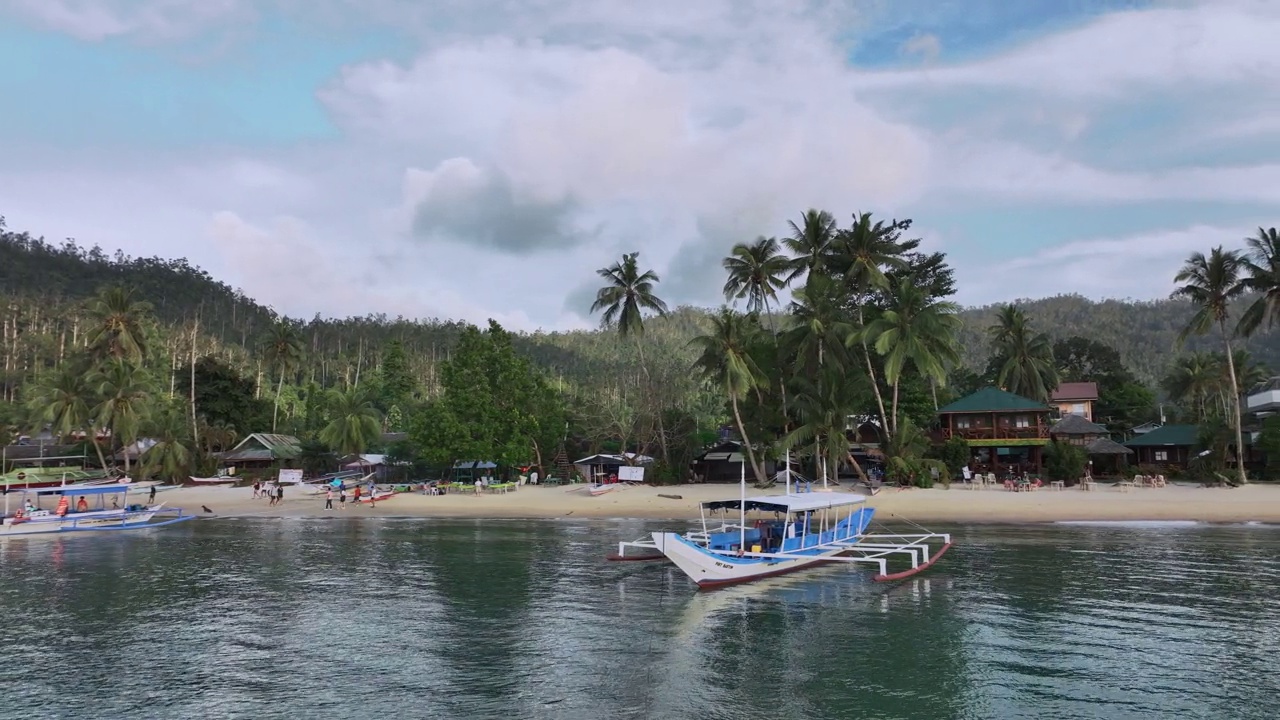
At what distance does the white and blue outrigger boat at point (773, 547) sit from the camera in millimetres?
23188

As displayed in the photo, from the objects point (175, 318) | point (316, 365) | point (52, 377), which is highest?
point (175, 318)

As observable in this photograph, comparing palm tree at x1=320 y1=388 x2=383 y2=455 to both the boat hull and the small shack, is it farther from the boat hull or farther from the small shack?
the boat hull

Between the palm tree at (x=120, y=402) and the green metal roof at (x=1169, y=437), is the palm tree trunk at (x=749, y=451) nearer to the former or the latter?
the green metal roof at (x=1169, y=437)

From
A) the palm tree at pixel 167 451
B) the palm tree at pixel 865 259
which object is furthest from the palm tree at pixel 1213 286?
the palm tree at pixel 167 451

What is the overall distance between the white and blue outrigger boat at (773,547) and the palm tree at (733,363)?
64.2 feet

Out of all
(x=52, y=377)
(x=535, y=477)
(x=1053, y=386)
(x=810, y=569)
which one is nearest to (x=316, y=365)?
(x=52, y=377)

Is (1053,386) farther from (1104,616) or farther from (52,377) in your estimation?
(52,377)

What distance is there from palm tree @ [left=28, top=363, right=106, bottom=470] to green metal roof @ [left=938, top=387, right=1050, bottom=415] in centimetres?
6554

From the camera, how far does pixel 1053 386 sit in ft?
233

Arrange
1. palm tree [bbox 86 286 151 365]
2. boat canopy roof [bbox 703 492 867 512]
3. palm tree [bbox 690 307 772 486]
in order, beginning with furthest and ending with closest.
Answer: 1. palm tree [bbox 86 286 151 365]
2. palm tree [bbox 690 307 772 486]
3. boat canopy roof [bbox 703 492 867 512]

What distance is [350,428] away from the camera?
204 feet

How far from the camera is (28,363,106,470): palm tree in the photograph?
59125mm

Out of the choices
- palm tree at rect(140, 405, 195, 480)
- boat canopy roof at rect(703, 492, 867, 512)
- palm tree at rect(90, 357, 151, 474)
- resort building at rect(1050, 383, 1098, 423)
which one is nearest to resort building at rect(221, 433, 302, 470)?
palm tree at rect(140, 405, 195, 480)

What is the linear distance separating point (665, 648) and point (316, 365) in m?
116
